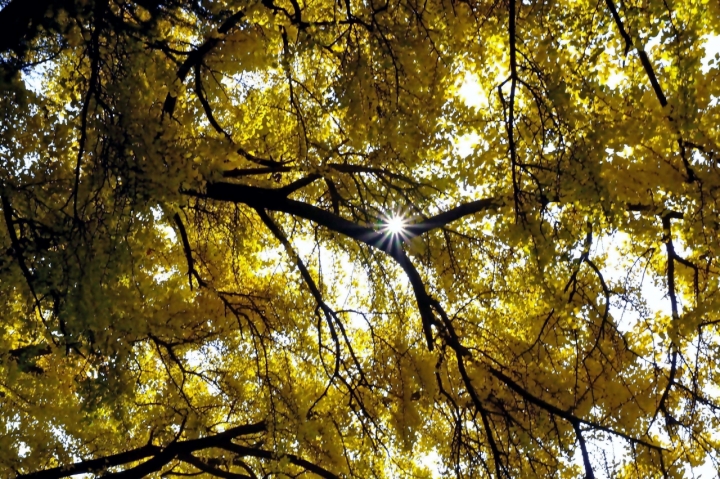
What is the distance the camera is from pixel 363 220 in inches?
223

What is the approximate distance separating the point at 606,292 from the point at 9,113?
4.31 metres

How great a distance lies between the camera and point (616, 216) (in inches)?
124

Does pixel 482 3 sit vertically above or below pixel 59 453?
above

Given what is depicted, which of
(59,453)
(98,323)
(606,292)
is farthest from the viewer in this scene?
(59,453)

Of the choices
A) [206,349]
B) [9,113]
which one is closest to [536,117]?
[9,113]

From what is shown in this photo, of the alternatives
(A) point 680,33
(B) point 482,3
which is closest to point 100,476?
(B) point 482,3

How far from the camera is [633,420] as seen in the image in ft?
17.2

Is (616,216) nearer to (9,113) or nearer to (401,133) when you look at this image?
(401,133)

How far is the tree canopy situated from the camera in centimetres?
313

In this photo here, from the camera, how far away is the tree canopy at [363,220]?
3127 millimetres

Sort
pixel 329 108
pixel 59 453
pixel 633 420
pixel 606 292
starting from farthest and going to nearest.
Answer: pixel 59 453 → pixel 633 420 → pixel 606 292 → pixel 329 108

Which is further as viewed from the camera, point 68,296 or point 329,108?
point 329,108

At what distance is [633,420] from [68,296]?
4914 millimetres

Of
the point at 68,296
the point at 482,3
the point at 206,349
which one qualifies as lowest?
the point at 68,296
